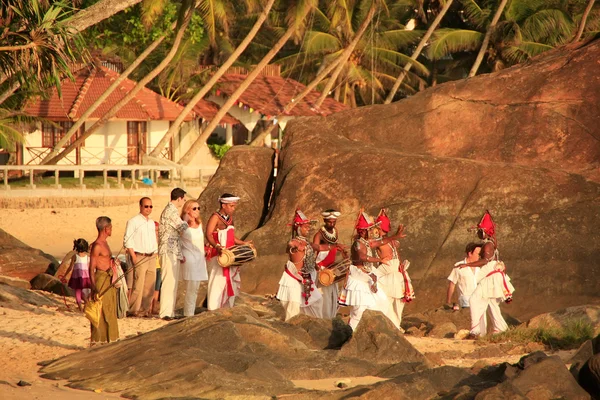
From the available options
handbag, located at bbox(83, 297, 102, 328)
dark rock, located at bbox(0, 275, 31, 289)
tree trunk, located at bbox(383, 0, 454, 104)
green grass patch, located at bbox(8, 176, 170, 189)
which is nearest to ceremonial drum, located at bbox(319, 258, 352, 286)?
handbag, located at bbox(83, 297, 102, 328)

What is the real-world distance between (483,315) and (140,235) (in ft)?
13.6

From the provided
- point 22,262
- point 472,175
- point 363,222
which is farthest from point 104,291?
point 472,175

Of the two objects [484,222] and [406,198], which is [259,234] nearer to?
[406,198]

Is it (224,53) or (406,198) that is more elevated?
(224,53)

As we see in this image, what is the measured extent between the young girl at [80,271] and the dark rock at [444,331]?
422 cm

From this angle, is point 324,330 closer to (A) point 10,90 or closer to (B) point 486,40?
(A) point 10,90

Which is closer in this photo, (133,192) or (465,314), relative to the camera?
(465,314)

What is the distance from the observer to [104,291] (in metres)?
11.0

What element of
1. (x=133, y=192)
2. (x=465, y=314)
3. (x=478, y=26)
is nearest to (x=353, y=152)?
(x=465, y=314)

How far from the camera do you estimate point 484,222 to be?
1379cm

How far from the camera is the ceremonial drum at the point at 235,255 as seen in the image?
1295cm

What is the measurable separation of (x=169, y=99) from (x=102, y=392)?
30.7 m

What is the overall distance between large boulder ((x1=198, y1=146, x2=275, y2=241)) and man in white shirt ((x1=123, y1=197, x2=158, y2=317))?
3.71 m

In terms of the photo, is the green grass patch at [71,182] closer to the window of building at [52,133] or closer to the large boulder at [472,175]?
the window of building at [52,133]
